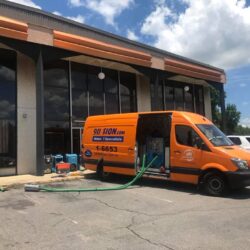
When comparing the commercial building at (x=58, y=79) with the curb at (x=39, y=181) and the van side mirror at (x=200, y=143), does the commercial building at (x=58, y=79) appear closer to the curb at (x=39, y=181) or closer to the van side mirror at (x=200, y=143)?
the curb at (x=39, y=181)

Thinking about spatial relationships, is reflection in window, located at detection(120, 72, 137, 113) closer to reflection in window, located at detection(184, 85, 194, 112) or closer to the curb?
reflection in window, located at detection(184, 85, 194, 112)

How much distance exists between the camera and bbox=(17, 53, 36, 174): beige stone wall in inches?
679

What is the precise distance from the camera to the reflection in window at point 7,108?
16734mm

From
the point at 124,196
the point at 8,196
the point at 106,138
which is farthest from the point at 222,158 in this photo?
the point at 8,196

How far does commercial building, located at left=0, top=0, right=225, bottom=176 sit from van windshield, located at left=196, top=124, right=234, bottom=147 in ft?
21.9

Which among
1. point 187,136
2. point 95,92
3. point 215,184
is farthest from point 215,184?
point 95,92

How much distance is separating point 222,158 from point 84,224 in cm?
501

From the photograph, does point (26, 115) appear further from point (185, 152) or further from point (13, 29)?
point (185, 152)

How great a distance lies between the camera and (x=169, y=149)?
42.7ft

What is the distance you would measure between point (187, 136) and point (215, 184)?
177cm

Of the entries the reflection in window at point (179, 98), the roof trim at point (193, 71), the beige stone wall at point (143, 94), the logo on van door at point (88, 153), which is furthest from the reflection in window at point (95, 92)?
the reflection in window at point (179, 98)

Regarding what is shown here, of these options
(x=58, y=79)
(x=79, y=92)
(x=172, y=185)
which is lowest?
(x=172, y=185)

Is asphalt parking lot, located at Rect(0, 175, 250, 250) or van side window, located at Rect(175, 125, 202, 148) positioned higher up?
van side window, located at Rect(175, 125, 202, 148)

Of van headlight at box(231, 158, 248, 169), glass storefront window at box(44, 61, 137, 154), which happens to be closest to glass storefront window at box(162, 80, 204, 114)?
glass storefront window at box(44, 61, 137, 154)
